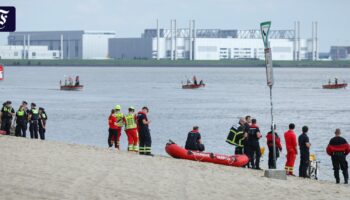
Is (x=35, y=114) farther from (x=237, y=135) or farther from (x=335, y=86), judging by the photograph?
(x=335, y=86)

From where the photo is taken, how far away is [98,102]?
10350 centimetres

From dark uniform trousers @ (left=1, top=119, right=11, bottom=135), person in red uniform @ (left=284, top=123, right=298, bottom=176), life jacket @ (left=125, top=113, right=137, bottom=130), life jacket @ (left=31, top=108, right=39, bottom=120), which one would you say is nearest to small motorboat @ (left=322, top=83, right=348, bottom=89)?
life jacket @ (left=31, top=108, right=39, bottom=120)

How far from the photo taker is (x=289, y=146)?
91.4ft

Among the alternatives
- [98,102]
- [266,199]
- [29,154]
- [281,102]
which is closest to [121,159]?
[29,154]

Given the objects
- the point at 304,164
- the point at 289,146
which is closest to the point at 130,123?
the point at 289,146

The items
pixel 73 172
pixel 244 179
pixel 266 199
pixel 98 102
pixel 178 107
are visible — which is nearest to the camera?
pixel 266 199

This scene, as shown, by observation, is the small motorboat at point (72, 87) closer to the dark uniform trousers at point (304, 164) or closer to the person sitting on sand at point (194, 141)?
the person sitting on sand at point (194, 141)

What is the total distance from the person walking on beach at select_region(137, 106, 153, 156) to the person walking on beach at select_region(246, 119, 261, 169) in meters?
3.06

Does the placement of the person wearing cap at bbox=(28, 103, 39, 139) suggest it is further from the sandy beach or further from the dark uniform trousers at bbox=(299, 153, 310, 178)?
the dark uniform trousers at bbox=(299, 153, 310, 178)

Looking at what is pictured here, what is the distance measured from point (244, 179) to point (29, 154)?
620 centimetres

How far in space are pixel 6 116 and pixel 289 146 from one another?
42.3ft

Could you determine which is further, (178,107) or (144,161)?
(178,107)

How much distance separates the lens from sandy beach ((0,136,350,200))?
67.0 feet

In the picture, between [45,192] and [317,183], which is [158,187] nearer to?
[45,192]
